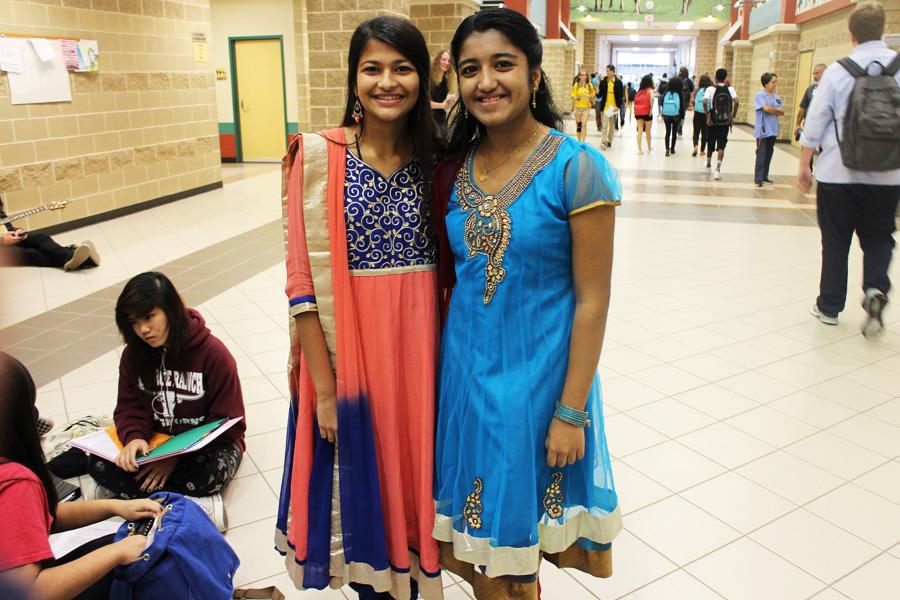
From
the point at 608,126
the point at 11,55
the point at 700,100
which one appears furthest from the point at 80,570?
the point at 608,126

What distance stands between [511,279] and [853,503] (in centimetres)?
188

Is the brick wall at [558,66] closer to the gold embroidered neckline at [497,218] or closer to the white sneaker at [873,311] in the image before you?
the white sneaker at [873,311]

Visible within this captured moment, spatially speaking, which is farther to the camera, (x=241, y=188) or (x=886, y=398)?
(x=241, y=188)

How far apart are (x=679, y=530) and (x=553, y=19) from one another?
62.0 ft

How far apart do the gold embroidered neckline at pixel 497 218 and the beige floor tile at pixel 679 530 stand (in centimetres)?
134

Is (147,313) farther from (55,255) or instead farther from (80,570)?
(55,255)

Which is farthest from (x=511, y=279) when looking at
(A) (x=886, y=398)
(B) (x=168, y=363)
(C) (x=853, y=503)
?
(A) (x=886, y=398)

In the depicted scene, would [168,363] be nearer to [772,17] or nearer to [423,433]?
[423,433]

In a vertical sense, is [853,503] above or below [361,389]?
below

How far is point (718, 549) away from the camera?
2.31 m

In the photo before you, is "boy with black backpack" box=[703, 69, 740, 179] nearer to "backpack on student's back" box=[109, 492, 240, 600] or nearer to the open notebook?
the open notebook

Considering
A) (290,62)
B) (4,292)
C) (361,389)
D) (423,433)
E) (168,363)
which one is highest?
(290,62)

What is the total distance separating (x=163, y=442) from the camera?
252 centimetres

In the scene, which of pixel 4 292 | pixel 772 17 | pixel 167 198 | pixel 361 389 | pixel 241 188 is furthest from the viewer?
pixel 772 17
